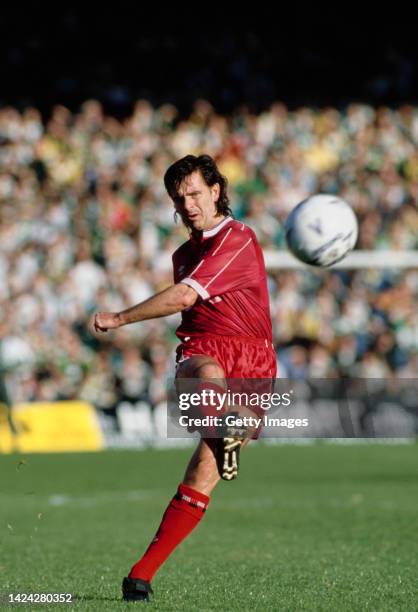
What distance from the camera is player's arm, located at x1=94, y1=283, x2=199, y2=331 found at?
5.88 meters

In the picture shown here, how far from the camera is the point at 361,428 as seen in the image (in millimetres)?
19234

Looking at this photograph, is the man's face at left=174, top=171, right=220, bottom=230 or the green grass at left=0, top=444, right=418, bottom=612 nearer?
the man's face at left=174, top=171, right=220, bottom=230

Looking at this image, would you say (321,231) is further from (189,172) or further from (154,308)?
(154,308)

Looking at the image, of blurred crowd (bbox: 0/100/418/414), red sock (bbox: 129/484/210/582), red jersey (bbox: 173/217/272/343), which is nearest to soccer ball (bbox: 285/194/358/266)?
red jersey (bbox: 173/217/272/343)

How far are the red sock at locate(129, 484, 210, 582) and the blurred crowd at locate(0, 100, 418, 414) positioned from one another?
12.6 meters

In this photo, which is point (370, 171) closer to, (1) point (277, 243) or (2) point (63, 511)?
(1) point (277, 243)

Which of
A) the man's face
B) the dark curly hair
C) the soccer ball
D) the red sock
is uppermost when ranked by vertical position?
the dark curly hair

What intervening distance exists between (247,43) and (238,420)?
72.1ft

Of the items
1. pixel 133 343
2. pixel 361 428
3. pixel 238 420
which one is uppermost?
pixel 238 420

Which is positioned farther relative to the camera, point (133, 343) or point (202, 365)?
point (133, 343)

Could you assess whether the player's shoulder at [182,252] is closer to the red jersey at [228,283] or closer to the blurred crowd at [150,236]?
the red jersey at [228,283]

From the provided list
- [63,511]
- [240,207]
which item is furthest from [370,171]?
[63,511]

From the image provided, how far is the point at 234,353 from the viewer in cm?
637

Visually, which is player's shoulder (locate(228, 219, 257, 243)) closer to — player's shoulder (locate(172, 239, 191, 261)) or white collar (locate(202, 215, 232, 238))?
white collar (locate(202, 215, 232, 238))
